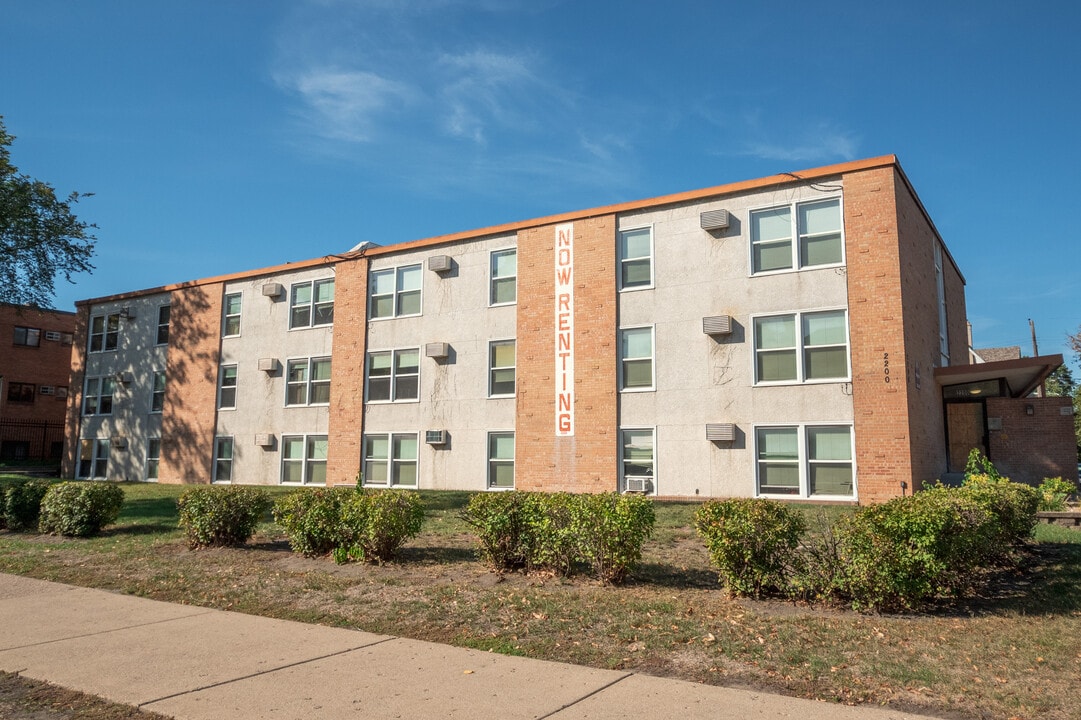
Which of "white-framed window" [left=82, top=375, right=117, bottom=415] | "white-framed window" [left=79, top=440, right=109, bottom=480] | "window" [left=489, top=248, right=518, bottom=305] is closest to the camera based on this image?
"window" [left=489, top=248, right=518, bottom=305]

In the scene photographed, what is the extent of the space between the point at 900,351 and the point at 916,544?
11.1 metres

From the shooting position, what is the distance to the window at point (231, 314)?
27.9m

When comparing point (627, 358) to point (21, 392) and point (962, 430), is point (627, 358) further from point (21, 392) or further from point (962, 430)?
point (21, 392)

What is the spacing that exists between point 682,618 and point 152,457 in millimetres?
27801

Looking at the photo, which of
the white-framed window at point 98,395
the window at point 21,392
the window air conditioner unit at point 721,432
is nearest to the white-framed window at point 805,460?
the window air conditioner unit at point 721,432

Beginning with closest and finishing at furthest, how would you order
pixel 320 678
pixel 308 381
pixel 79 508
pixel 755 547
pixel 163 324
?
pixel 320 678 → pixel 755 547 → pixel 79 508 → pixel 308 381 → pixel 163 324

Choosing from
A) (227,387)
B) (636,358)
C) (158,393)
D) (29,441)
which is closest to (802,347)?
(636,358)

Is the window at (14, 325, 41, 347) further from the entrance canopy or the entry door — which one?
the entry door

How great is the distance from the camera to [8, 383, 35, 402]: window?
4066 cm

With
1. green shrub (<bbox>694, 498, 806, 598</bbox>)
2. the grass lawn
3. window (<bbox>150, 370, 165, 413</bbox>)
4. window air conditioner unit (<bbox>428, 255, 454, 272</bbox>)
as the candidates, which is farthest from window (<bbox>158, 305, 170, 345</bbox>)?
green shrub (<bbox>694, 498, 806, 598</bbox>)

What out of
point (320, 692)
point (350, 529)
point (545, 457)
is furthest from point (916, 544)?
point (545, 457)

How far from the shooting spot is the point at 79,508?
13125 millimetres

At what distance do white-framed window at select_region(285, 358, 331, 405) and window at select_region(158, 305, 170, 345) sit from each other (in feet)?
23.2

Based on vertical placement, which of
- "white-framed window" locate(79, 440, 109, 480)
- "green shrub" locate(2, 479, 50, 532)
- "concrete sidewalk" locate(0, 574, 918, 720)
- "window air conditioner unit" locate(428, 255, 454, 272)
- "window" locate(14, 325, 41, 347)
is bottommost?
"concrete sidewalk" locate(0, 574, 918, 720)
